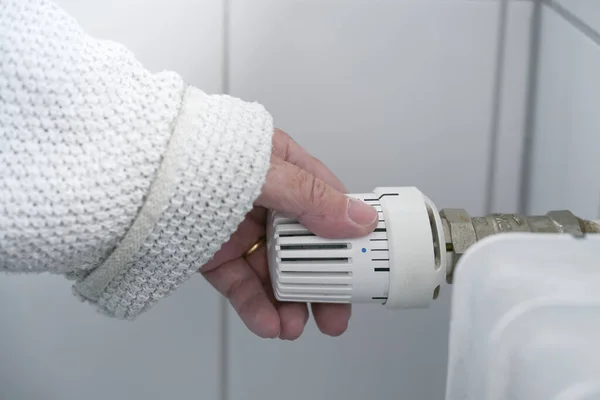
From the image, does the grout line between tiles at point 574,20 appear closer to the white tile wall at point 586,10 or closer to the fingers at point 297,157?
the white tile wall at point 586,10

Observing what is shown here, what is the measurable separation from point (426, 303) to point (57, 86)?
7.3 inches

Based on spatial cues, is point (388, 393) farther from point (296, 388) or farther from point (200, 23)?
point (200, 23)

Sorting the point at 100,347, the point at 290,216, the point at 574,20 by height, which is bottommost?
the point at 100,347

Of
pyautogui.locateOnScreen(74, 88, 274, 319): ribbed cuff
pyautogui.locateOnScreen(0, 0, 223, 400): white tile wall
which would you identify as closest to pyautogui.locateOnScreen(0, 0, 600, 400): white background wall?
pyautogui.locateOnScreen(0, 0, 223, 400): white tile wall

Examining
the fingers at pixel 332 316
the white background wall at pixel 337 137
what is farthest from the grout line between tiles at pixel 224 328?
the fingers at pixel 332 316

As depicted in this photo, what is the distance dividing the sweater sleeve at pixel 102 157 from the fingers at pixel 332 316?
0.30 ft

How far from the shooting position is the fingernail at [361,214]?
0.28 m

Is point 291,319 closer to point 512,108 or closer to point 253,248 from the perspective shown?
point 253,248

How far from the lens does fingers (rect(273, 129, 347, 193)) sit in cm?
35

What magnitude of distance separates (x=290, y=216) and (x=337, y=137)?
0.12 meters

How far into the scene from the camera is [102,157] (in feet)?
0.87

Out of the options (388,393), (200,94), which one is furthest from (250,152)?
(388,393)

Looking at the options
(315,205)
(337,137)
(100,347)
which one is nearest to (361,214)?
(315,205)

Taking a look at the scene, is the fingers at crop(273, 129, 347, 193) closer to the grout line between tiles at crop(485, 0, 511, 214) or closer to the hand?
the hand
